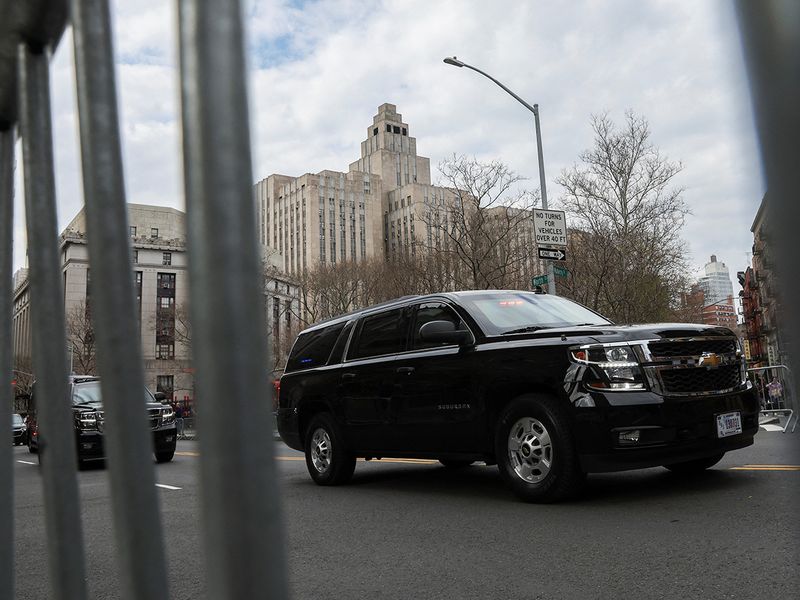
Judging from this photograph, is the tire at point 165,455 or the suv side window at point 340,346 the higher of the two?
the suv side window at point 340,346

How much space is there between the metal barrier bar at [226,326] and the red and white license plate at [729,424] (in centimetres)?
588

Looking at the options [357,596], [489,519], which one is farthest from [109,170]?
[489,519]

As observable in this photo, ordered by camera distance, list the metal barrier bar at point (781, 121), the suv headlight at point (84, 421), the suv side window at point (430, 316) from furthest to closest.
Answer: the suv headlight at point (84, 421), the suv side window at point (430, 316), the metal barrier bar at point (781, 121)

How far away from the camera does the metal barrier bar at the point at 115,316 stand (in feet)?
2.53

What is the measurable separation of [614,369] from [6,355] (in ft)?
16.1

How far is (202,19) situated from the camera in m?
0.54

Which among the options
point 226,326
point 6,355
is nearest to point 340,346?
point 6,355

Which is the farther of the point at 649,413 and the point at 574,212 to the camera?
the point at 574,212

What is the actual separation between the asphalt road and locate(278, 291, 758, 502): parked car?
39 cm

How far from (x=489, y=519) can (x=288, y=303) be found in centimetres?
4422

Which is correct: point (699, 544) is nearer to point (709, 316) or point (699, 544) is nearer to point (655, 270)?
point (709, 316)

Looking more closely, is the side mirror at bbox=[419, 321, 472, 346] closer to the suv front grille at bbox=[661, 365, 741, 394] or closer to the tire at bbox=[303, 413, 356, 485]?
the suv front grille at bbox=[661, 365, 741, 394]

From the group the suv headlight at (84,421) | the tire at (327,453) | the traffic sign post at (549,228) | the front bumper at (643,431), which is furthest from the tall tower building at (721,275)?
the traffic sign post at (549,228)

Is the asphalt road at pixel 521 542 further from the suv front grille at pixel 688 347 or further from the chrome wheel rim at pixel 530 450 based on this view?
the suv front grille at pixel 688 347
